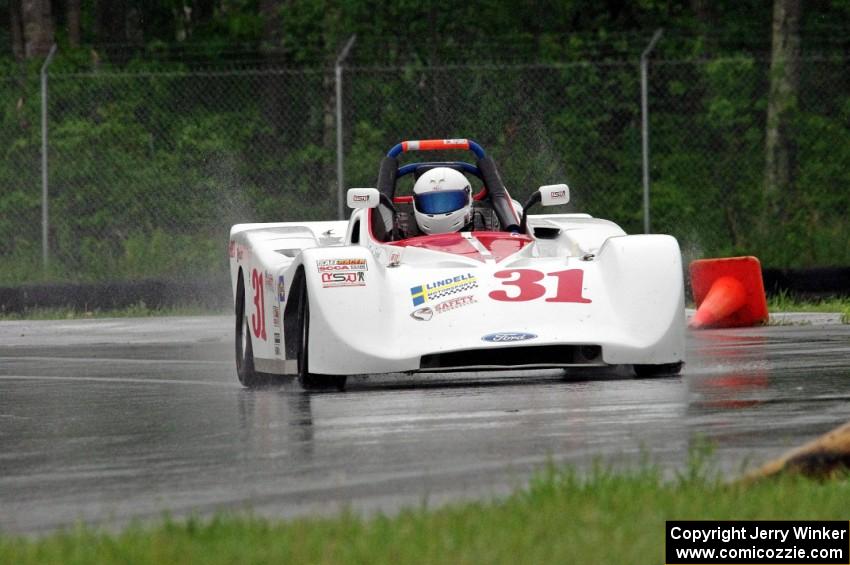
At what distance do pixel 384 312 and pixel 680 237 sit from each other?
12.0 metres

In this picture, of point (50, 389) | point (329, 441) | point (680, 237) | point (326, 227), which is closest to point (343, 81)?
point (680, 237)

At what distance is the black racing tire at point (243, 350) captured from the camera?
12938 mm

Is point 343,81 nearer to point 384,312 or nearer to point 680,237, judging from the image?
point 680,237

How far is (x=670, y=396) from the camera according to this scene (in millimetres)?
10141

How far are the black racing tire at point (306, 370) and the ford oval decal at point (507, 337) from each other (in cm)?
86

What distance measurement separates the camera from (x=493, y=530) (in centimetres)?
564

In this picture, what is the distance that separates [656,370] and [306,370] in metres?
1.92

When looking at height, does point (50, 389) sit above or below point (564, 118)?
below

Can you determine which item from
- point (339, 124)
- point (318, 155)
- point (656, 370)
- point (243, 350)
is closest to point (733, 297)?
point (339, 124)

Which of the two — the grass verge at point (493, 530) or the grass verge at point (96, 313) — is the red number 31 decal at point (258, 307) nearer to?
the grass verge at point (493, 530)

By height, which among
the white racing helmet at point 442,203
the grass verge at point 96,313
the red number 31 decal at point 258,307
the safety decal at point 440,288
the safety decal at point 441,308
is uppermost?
the white racing helmet at point 442,203

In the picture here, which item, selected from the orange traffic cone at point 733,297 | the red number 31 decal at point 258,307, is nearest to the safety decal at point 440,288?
the red number 31 decal at point 258,307

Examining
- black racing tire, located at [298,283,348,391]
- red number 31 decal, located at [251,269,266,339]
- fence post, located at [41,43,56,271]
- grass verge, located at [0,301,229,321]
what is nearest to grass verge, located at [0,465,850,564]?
black racing tire, located at [298,283,348,391]

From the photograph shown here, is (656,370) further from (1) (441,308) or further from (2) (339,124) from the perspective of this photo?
(2) (339,124)
